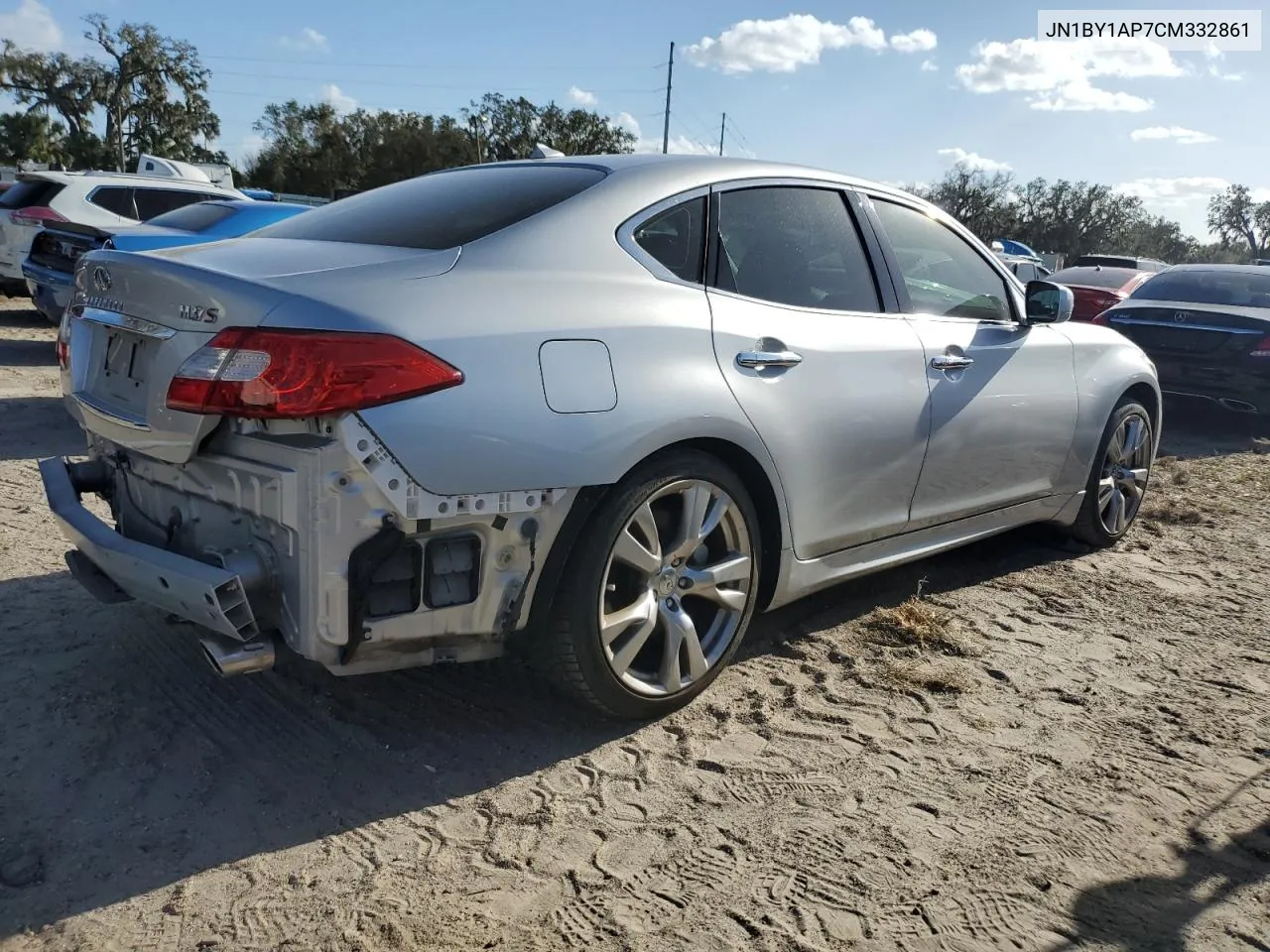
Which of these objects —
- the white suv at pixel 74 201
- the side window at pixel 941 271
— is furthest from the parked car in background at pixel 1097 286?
the white suv at pixel 74 201

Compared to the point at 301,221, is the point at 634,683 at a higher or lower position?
lower

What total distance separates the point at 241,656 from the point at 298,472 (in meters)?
0.49

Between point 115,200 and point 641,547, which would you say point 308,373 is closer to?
point 641,547

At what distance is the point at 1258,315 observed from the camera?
8398mm

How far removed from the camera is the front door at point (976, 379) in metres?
3.86

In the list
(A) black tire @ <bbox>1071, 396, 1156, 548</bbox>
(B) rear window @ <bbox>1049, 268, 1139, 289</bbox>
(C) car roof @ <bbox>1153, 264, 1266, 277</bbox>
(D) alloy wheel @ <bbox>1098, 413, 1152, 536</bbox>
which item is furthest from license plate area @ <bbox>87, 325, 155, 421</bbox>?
(B) rear window @ <bbox>1049, 268, 1139, 289</bbox>

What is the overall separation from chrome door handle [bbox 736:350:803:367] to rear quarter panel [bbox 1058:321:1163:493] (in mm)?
2024

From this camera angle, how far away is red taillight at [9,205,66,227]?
10.2 m

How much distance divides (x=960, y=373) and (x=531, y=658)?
2030 millimetres

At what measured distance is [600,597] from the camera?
283cm

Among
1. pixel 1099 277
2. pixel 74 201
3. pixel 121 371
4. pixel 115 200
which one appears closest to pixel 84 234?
pixel 74 201

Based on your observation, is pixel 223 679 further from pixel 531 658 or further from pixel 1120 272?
pixel 1120 272

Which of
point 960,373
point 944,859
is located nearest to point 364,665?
point 944,859

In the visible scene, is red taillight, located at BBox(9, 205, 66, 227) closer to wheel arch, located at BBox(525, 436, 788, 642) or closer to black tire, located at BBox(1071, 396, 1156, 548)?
wheel arch, located at BBox(525, 436, 788, 642)
